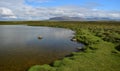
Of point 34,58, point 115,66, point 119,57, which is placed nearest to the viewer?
point 115,66

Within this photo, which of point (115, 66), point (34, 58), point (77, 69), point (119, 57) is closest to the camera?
point (77, 69)

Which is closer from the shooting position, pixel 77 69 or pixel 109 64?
pixel 77 69

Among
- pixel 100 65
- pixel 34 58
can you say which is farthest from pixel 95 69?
pixel 34 58

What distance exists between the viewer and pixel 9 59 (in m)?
31.9

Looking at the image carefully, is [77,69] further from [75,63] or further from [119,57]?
Result: [119,57]

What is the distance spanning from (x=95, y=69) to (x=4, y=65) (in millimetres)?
13872

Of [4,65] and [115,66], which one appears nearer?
[115,66]

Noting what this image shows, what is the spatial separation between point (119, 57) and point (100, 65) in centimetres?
612

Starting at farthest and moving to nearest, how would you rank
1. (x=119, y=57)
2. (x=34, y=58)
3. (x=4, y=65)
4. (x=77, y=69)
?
(x=34, y=58), (x=119, y=57), (x=4, y=65), (x=77, y=69)

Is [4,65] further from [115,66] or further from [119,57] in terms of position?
[119,57]

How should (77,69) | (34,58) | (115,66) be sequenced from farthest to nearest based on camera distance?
1. (34,58)
2. (115,66)
3. (77,69)

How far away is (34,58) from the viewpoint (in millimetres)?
33125

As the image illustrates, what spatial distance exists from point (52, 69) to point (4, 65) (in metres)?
8.29

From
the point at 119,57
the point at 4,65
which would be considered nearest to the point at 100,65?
the point at 119,57
